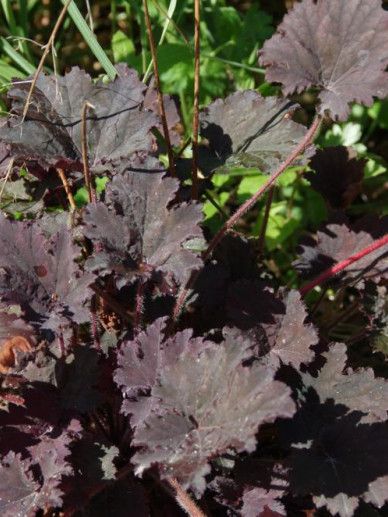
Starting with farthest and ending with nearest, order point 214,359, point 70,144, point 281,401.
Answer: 1. point 70,144
2. point 214,359
3. point 281,401

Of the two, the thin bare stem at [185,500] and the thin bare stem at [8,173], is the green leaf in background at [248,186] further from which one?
the thin bare stem at [185,500]

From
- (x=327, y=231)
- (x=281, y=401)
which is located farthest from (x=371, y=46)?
(x=281, y=401)

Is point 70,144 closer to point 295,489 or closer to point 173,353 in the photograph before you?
point 173,353

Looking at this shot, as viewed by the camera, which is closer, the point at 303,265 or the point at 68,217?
the point at 68,217

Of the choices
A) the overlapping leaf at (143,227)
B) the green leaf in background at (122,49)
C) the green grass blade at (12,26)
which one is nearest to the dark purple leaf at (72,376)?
the overlapping leaf at (143,227)

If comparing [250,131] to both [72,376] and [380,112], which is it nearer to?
[72,376]

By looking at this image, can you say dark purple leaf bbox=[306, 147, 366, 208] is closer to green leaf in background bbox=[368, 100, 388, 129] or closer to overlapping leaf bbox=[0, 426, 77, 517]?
green leaf in background bbox=[368, 100, 388, 129]

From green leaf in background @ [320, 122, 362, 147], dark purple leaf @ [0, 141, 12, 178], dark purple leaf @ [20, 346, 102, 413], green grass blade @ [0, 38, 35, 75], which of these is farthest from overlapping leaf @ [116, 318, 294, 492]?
green leaf in background @ [320, 122, 362, 147]
